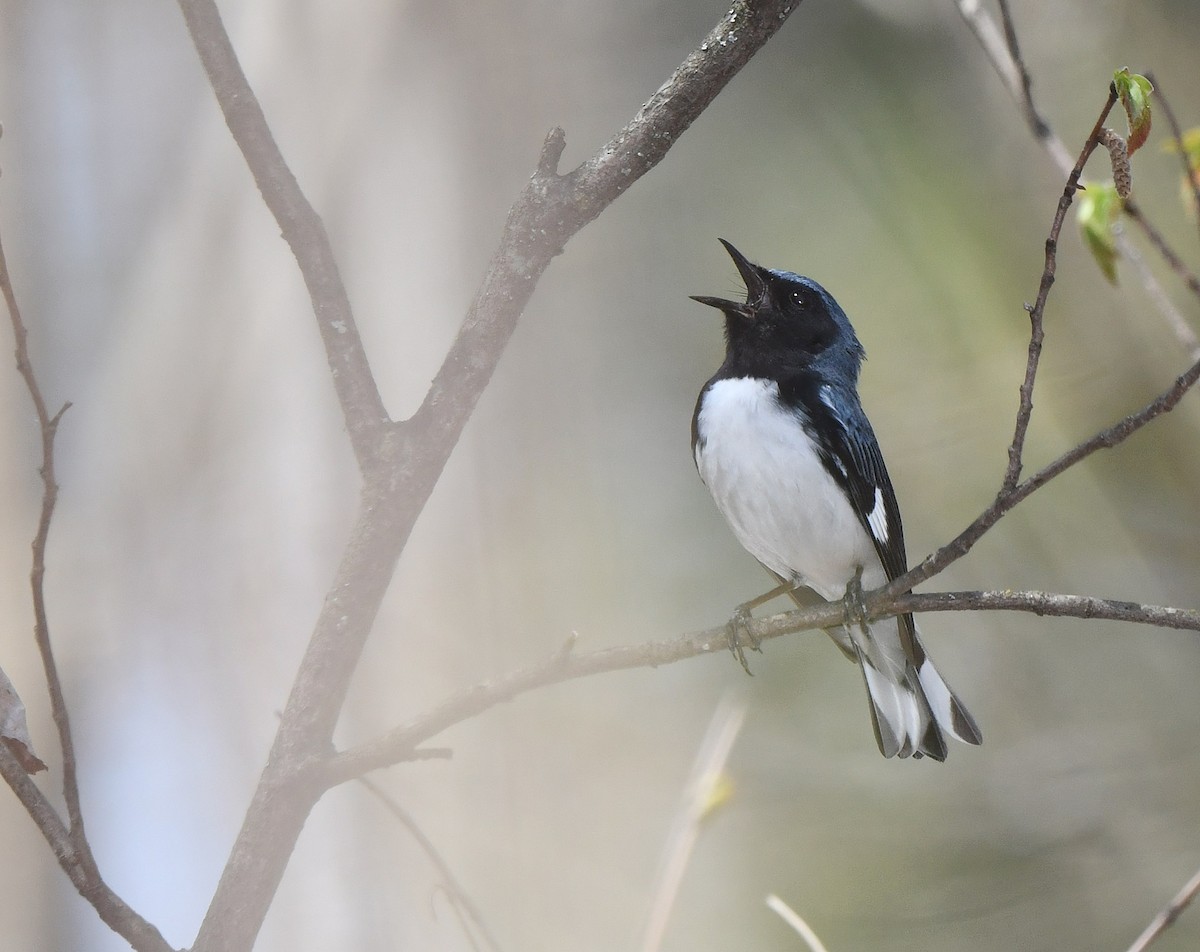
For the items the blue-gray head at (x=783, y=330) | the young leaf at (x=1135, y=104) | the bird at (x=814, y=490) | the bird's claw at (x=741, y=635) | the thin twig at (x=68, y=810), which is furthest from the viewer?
the blue-gray head at (x=783, y=330)

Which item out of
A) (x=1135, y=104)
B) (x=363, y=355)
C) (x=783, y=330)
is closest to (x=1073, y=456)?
(x=1135, y=104)

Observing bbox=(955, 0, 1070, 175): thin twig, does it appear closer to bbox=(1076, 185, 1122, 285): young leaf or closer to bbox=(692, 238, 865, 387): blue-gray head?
bbox=(1076, 185, 1122, 285): young leaf

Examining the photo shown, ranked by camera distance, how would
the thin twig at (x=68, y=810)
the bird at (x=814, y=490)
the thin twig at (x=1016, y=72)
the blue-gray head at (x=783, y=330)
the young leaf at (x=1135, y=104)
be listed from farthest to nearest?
the blue-gray head at (x=783, y=330), the bird at (x=814, y=490), the thin twig at (x=1016, y=72), the young leaf at (x=1135, y=104), the thin twig at (x=68, y=810)

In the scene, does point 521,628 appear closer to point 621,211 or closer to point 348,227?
point 348,227

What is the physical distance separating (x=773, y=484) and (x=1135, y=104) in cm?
50

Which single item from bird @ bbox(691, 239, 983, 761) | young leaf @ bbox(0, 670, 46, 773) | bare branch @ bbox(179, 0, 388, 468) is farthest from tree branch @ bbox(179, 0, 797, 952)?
bird @ bbox(691, 239, 983, 761)

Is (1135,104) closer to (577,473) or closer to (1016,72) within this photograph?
(1016,72)

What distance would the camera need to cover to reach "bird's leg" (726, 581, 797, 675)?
0.76 metres

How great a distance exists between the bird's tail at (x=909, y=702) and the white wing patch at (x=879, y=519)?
0.31ft

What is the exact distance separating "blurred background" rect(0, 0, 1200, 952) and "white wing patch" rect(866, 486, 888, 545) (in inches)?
18.2

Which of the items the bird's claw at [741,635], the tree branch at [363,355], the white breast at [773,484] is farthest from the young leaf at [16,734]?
the white breast at [773,484]

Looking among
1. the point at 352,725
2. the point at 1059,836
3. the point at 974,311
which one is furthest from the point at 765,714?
the point at 352,725

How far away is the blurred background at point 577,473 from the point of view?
1112 millimetres

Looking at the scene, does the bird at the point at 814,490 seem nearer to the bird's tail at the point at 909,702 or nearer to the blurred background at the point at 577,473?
the bird's tail at the point at 909,702
